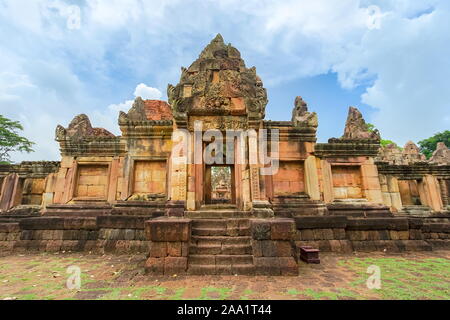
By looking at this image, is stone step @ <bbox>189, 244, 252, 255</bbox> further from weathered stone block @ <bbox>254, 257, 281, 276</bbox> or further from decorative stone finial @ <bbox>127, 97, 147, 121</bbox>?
decorative stone finial @ <bbox>127, 97, 147, 121</bbox>

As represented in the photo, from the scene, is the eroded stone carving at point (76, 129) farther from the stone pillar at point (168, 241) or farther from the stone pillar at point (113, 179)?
the stone pillar at point (168, 241)

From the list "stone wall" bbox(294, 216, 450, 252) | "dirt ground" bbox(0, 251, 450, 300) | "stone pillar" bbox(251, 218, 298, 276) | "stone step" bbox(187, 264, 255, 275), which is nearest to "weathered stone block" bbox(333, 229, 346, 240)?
"stone wall" bbox(294, 216, 450, 252)

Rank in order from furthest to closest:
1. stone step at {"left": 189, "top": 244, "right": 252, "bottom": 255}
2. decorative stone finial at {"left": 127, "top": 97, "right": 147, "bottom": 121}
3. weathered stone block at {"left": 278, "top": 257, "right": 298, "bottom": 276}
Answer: decorative stone finial at {"left": 127, "top": 97, "right": 147, "bottom": 121}, stone step at {"left": 189, "top": 244, "right": 252, "bottom": 255}, weathered stone block at {"left": 278, "top": 257, "right": 298, "bottom": 276}

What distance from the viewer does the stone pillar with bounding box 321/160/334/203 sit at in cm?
844

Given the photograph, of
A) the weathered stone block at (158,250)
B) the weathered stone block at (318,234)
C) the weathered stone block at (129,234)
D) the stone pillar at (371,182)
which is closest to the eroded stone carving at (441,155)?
the stone pillar at (371,182)

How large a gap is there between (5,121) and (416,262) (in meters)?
35.1

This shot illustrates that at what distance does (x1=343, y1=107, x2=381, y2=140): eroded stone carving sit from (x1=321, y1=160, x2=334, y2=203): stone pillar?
2820 mm

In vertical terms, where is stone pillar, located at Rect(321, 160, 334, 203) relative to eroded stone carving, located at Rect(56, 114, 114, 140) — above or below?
below

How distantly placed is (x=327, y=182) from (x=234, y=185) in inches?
147

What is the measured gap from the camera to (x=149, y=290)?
3900 mm

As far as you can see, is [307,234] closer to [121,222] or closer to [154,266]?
[154,266]

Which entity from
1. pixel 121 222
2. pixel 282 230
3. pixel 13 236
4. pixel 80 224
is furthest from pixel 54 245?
pixel 282 230
